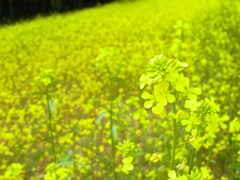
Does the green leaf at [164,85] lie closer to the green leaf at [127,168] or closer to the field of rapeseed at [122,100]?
the field of rapeseed at [122,100]

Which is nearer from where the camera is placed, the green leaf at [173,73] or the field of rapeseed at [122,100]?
the green leaf at [173,73]

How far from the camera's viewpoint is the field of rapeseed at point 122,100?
101 cm

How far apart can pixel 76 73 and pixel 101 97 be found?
154cm

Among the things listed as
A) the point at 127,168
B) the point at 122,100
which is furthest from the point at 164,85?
the point at 122,100

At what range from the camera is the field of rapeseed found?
101 cm

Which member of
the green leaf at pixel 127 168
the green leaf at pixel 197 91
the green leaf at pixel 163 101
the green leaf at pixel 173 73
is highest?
the green leaf at pixel 173 73

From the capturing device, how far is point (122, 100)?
4.91m

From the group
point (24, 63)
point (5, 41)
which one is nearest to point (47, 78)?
point (24, 63)

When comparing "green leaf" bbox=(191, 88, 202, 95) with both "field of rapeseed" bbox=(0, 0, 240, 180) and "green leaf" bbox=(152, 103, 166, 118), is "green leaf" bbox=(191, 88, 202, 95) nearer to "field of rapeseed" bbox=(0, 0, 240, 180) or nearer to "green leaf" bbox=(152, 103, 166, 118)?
"field of rapeseed" bbox=(0, 0, 240, 180)

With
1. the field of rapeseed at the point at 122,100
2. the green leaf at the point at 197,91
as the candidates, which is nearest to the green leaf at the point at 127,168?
the field of rapeseed at the point at 122,100

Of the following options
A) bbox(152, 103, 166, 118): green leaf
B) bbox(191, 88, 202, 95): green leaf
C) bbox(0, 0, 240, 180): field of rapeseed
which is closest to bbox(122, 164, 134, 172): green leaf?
bbox(0, 0, 240, 180): field of rapeseed

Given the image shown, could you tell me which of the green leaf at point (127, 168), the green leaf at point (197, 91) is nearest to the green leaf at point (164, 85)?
the green leaf at point (197, 91)

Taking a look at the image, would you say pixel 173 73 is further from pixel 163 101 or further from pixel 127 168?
Answer: pixel 127 168

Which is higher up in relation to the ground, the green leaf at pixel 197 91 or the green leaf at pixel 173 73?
the green leaf at pixel 173 73
